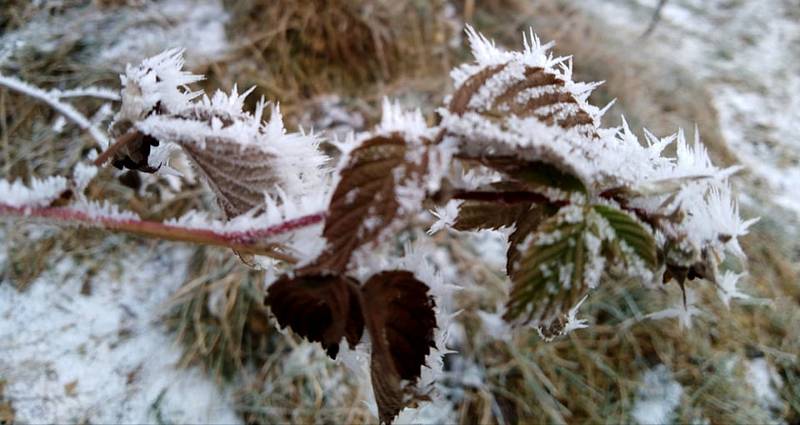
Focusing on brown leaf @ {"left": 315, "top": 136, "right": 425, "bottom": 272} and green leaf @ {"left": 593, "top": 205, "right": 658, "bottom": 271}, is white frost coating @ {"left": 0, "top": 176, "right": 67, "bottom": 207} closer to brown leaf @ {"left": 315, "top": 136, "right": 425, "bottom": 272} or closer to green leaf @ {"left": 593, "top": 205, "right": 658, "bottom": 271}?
brown leaf @ {"left": 315, "top": 136, "right": 425, "bottom": 272}

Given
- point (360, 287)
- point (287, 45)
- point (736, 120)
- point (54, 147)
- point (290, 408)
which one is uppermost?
point (360, 287)

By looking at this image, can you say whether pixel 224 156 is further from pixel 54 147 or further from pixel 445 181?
pixel 54 147

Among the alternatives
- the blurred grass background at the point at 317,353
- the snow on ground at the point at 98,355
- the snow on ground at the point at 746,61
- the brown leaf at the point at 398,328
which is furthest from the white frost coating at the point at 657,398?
the brown leaf at the point at 398,328

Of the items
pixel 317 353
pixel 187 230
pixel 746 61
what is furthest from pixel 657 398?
pixel 746 61

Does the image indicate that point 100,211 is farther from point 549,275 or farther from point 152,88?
point 549,275

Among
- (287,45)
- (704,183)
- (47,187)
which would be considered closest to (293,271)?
(47,187)

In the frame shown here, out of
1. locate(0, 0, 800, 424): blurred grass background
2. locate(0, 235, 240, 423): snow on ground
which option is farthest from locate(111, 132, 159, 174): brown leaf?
locate(0, 235, 240, 423): snow on ground
